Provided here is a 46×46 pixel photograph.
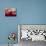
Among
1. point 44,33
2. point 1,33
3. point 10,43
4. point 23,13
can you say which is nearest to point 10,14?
point 23,13

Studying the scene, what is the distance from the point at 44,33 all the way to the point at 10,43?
80cm

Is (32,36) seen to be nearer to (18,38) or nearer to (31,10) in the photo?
(18,38)

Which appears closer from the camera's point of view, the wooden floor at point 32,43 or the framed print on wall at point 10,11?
the wooden floor at point 32,43

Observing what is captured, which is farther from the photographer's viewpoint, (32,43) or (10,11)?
(10,11)

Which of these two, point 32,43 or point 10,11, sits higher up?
point 10,11

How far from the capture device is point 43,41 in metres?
2.76

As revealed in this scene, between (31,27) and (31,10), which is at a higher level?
(31,10)

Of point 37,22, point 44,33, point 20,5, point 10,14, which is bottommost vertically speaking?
point 44,33

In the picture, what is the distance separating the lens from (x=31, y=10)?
9.47ft

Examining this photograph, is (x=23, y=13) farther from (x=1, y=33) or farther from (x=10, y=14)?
(x=1, y=33)

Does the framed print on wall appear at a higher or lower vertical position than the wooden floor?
higher

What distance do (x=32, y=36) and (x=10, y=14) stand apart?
0.71 m

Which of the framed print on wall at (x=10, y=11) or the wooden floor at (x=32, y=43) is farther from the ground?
the framed print on wall at (x=10, y=11)

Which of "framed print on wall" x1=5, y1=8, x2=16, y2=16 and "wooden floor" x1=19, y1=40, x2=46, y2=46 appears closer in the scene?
"wooden floor" x1=19, y1=40, x2=46, y2=46
